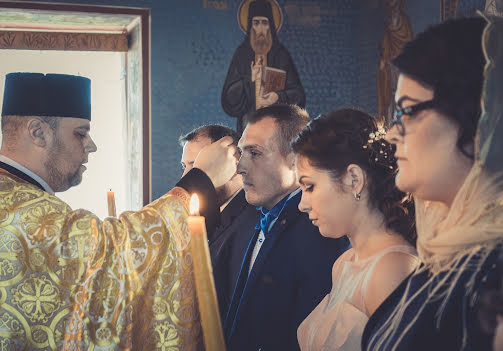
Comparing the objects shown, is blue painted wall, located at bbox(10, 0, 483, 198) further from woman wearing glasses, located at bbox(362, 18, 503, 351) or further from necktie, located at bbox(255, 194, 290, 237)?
woman wearing glasses, located at bbox(362, 18, 503, 351)

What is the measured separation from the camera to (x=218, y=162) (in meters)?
2.33

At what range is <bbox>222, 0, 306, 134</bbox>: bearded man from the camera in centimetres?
593

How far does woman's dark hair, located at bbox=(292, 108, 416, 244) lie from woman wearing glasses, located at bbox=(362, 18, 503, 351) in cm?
52

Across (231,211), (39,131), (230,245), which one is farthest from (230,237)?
(39,131)

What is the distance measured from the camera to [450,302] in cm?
105

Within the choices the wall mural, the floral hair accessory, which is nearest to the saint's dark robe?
the wall mural

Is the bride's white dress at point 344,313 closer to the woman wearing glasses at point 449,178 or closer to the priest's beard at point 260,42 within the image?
the woman wearing glasses at point 449,178

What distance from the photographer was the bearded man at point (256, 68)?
593 cm

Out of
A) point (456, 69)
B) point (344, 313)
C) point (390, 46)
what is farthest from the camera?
point (390, 46)

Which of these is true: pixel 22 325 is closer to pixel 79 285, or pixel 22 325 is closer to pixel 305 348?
pixel 79 285

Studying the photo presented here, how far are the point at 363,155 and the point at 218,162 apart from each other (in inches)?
29.5

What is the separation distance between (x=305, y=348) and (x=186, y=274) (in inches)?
22.8

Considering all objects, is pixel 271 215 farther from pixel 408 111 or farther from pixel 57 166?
pixel 408 111

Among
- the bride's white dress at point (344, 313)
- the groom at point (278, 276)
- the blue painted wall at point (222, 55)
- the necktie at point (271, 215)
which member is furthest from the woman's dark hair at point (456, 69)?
the blue painted wall at point (222, 55)
